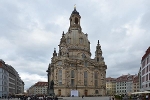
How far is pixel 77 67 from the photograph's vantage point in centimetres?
10950

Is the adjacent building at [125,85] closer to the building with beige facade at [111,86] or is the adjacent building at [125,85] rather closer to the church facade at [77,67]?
the building with beige facade at [111,86]

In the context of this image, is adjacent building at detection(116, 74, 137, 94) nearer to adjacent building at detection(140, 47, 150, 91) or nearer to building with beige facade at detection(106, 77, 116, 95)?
building with beige facade at detection(106, 77, 116, 95)

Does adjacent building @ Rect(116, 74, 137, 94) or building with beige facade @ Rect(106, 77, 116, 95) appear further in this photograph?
building with beige facade @ Rect(106, 77, 116, 95)

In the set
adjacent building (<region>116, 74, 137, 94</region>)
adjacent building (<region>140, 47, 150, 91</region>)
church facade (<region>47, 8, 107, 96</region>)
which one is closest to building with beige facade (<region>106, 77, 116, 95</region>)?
adjacent building (<region>116, 74, 137, 94</region>)

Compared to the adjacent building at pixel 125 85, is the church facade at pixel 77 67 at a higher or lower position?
higher

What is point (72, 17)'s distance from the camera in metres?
127

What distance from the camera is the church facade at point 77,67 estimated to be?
10512cm

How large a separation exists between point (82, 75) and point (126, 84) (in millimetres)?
64071

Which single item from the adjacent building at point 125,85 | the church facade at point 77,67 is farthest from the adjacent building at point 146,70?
the adjacent building at point 125,85

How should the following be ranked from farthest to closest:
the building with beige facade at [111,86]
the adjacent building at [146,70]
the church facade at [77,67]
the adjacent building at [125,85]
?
the building with beige facade at [111,86] < the adjacent building at [125,85] < the church facade at [77,67] < the adjacent building at [146,70]

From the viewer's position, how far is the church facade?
4139 inches

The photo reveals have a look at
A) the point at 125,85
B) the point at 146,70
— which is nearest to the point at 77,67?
the point at 146,70

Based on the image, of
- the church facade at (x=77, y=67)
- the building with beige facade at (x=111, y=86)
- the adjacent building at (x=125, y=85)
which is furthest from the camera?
the building with beige facade at (x=111, y=86)

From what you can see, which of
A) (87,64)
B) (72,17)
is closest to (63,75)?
(87,64)
